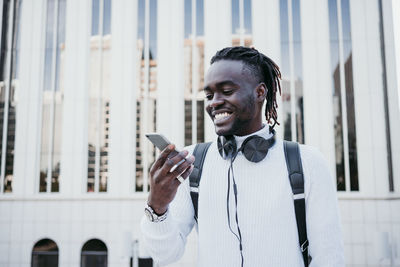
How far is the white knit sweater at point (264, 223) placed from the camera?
1.57m

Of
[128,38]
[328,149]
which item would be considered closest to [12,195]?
[128,38]

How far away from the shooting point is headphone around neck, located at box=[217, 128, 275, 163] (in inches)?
66.6

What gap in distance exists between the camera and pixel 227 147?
1.77m

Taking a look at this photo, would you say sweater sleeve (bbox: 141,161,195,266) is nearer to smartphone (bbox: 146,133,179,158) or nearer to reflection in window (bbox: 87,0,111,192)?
smartphone (bbox: 146,133,179,158)

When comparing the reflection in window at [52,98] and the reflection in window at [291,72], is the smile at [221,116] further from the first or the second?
the reflection in window at [52,98]

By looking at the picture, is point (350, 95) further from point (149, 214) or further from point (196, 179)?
point (149, 214)

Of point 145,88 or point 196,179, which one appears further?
point 145,88

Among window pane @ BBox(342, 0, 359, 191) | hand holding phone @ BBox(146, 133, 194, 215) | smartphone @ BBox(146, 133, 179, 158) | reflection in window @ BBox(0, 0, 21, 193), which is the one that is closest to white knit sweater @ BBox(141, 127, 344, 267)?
hand holding phone @ BBox(146, 133, 194, 215)

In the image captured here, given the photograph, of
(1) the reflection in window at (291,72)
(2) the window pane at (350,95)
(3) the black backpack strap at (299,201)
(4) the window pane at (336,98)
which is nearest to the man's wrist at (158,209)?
(3) the black backpack strap at (299,201)

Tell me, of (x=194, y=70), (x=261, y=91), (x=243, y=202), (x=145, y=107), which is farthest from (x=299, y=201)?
(x=194, y=70)

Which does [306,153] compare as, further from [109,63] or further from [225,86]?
[109,63]

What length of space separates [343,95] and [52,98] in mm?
9671

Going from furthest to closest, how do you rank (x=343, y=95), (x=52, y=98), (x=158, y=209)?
(x=52, y=98)
(x=343, y=95)
(x=158, y=209)

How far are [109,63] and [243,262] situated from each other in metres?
12.9
